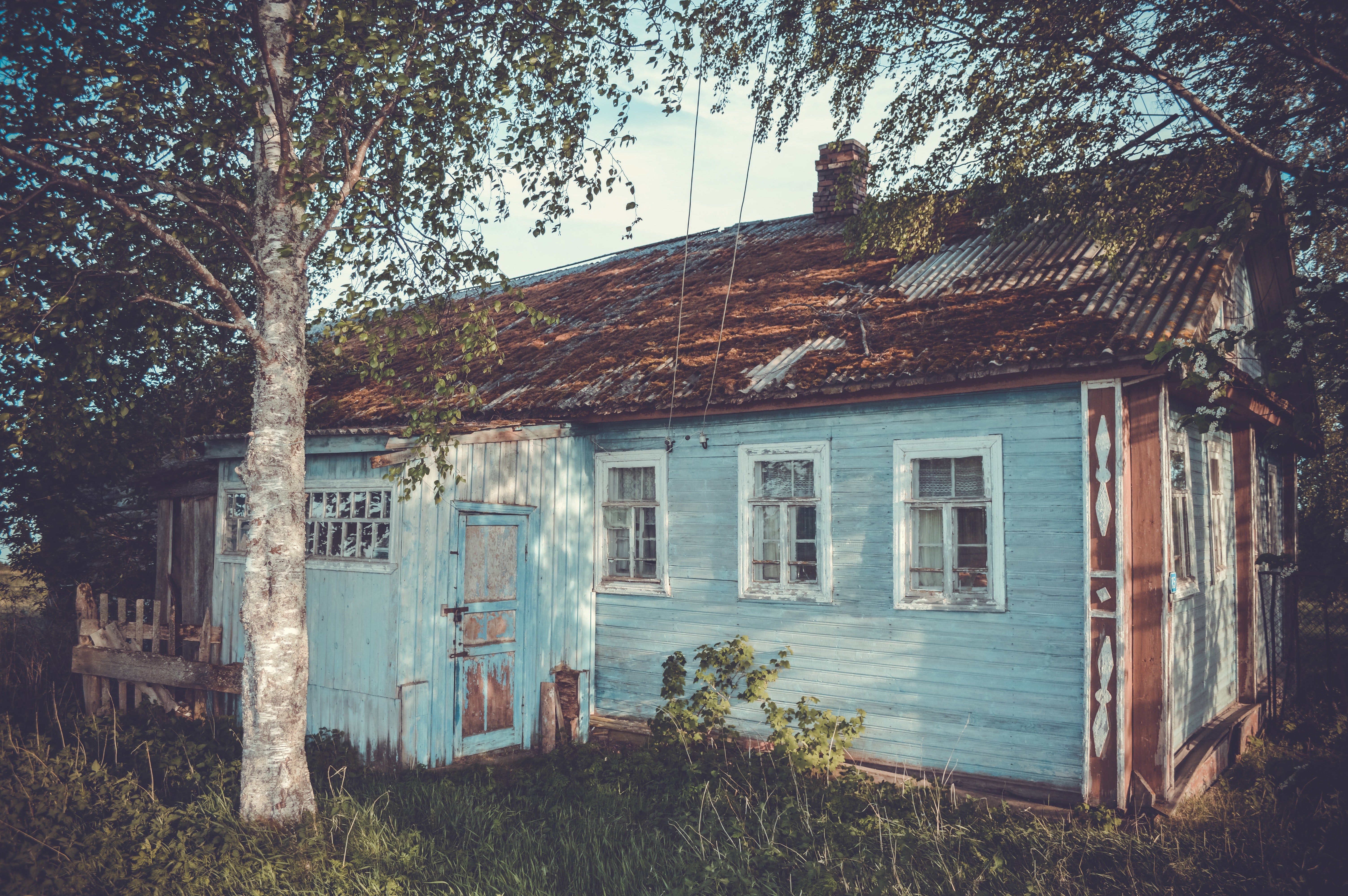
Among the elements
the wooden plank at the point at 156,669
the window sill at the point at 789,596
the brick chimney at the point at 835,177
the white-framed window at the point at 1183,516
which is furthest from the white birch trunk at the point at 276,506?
the brick chimney at the point at 835,177

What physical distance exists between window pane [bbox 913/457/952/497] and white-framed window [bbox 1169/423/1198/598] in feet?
6.70

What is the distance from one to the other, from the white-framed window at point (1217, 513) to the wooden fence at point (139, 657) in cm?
1038

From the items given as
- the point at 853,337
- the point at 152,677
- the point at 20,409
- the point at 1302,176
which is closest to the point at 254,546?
the point at 20,409

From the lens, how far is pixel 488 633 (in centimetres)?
852

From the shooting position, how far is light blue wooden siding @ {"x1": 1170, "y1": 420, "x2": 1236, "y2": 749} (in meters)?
7.64

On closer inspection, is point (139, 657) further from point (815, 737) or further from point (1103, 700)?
point (1103, 700)

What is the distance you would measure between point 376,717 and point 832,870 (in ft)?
14.9

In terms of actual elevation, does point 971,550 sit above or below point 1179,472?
below

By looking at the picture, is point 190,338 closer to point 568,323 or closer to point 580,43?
point 568,323

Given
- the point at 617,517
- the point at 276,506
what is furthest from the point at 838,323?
the point at 276,506

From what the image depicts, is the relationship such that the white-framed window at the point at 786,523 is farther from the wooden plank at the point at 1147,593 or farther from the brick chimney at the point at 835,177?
the brick chimney at the point at 835,177

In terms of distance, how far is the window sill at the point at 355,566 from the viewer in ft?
26.0

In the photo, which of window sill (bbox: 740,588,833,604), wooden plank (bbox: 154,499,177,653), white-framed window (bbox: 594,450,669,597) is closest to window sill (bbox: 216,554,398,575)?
white-framed window (bbox: 594,450,669,597)

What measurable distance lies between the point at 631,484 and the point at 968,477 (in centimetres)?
375
